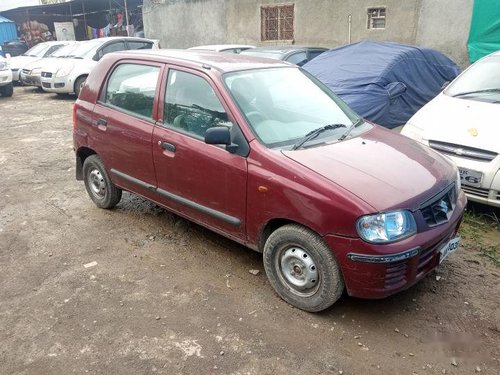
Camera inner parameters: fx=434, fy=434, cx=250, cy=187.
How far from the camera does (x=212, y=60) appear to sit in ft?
12.8

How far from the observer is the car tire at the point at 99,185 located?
4758mm

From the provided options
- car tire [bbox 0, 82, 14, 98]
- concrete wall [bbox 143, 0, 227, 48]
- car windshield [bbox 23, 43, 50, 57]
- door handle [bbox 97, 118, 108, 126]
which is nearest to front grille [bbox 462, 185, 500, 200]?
door handle [bbox 97, 118, 108, 126]

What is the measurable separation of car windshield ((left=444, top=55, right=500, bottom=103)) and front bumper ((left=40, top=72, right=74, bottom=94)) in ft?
34.5

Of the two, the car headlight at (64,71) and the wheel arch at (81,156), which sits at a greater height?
the car headlight at (64,71)

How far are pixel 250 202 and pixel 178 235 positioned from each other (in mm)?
1377

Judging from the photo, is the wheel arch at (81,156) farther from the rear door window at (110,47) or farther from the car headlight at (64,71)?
the rear door window at (110,47)

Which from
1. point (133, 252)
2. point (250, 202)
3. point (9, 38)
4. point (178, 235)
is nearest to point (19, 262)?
point (133, 252)

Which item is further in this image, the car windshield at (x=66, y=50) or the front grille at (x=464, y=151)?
the car windshield at (x=66, y=50)

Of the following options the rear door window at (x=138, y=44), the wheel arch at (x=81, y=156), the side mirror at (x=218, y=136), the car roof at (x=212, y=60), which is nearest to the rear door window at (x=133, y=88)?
the car roof at (x=212, y=60)

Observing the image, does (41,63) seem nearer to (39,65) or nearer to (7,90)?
(39,65)

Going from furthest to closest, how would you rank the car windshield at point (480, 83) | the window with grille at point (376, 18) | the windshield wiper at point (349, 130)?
1. the window with grille at point (376, 18)
2. the car windshield at point (480, 83)
3. the windshield wiper at point (349, 130)

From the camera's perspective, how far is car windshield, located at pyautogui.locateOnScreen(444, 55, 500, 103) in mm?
5141

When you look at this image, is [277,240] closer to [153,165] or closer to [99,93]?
[153,165]

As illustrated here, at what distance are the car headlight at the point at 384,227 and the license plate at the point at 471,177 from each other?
185cm
